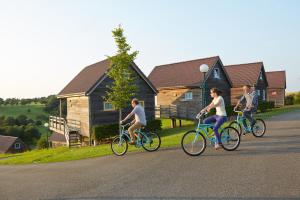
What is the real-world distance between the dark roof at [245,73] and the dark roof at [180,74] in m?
9.17

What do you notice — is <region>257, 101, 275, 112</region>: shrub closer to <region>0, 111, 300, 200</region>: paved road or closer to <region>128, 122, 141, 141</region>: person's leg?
<region>0, 111, 300, 200</region>: paved road

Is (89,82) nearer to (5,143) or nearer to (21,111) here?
(5,143)

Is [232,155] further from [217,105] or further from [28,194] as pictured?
[28,194]

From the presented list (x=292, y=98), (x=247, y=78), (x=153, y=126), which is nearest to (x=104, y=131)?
(x=153, y=126)

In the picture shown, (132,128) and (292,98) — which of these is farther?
(292,98)

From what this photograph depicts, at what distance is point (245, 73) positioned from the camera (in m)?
44.0

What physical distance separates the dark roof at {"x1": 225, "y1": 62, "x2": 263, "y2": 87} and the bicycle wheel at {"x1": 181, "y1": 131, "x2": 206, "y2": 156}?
3430cm

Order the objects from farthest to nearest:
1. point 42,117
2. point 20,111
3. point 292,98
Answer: point 20,111 → point 42,117 → point 292,98

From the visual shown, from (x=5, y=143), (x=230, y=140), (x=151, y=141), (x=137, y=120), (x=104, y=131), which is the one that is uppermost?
(x=137, y=120)

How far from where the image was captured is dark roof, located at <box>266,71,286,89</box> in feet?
183

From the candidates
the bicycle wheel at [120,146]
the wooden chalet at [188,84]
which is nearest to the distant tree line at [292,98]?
the wooden chalet at [188,84]

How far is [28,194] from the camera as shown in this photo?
24.4 feet

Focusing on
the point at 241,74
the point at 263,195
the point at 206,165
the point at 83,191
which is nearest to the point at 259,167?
the point at 206,165

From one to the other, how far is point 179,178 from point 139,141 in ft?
13.4
